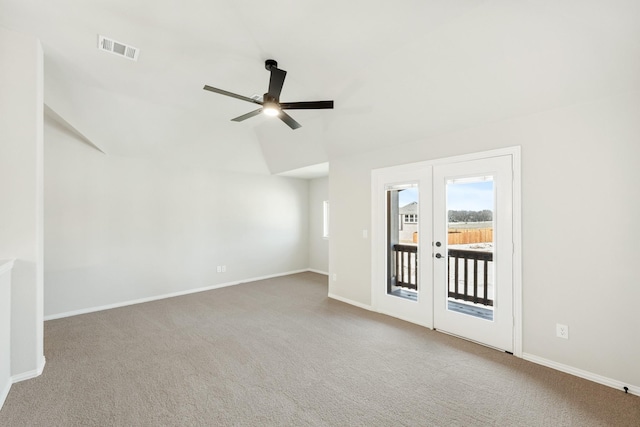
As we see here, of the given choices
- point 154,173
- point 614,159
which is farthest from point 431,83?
point 154,173

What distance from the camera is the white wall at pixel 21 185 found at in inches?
96.8

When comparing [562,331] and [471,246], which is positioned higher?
[471,246]

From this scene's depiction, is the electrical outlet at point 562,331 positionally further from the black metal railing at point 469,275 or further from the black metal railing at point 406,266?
the black metal railing at point 406,266

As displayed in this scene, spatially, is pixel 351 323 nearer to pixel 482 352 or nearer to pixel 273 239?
pixel 482 352

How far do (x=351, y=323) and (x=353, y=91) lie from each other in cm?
300

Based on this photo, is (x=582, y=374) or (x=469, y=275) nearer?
(x=582, y=374)

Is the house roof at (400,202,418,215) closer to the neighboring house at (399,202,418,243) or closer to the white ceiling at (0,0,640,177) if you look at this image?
the neighboring house at (399,202,418,243)

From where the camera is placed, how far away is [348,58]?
286cm

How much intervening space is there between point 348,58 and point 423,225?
2194mm

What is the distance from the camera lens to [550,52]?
90.1 inches

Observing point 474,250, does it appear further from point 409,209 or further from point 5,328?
point 5,328

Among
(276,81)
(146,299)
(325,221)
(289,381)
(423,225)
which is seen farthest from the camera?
(325,221)

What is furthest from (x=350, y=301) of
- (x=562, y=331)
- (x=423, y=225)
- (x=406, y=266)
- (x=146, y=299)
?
(x=146, y=299)

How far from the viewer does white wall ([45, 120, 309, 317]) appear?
412cm
